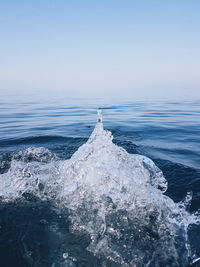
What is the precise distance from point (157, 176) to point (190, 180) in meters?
0.71

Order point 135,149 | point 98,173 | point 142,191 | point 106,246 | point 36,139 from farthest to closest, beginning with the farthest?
point 36,139, point 135,149, point 98,173, point 142,191, point 106,246

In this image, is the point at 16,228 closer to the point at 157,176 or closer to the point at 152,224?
the point at 152,224

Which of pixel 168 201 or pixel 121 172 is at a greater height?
pixel 121 172

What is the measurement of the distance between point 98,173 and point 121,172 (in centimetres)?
39

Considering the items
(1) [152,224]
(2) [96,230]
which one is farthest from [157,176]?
(2) [96,230]

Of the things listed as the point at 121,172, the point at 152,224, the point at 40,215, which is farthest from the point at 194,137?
the point at 40,215

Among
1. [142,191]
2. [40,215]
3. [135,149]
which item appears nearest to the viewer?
[40,215]

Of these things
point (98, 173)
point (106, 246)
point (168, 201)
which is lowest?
point (106, 246)

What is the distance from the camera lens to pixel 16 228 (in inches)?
122

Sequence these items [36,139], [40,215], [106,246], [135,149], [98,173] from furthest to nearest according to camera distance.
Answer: [36,139] → [135,149] → [98,173] → [40,215] → [106,246]

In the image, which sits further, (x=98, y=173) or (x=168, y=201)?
(x=98, y=173)

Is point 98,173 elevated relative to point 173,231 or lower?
elevated

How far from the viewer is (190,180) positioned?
15.6ft

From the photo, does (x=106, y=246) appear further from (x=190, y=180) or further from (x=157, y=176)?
(x=190, y=180)
